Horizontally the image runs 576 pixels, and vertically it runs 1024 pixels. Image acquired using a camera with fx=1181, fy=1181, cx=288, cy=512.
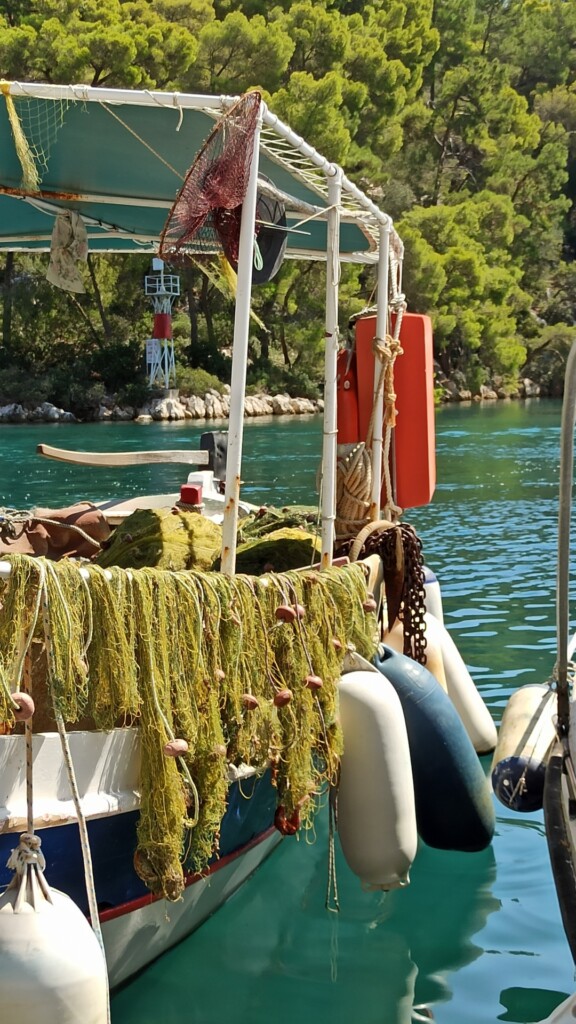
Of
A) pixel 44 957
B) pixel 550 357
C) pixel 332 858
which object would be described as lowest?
pixel 332 858

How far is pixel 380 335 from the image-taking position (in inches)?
270

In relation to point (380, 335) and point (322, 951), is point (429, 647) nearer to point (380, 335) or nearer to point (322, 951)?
point (380, 335)

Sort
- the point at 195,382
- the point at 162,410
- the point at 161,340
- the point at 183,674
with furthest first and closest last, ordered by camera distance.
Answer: the point at 195,382, the point at 161,340, the point at 162,410, the point at 183,674

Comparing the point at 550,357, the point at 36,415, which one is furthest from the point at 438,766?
the point at 550,357

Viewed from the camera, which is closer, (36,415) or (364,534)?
(364,534)

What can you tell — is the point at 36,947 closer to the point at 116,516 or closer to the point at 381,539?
the point at 381,539

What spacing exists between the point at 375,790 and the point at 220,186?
2.66m

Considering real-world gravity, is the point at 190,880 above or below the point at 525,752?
below

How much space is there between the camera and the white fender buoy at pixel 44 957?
352 cm

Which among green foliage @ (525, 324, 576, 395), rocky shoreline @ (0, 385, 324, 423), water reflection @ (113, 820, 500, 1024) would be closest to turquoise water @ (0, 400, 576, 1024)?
water reflection @ (113, 820, 500, 1024)

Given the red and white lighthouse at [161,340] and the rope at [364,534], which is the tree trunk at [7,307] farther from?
the rope at [364,534]

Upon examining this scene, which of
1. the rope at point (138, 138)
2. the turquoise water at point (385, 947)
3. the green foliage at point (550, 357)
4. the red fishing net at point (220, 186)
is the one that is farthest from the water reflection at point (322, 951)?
the green foliage at point (550, 357)

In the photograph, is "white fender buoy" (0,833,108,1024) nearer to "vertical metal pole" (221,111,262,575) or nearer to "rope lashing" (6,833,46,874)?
"rope lashing" (6,833,46,874)

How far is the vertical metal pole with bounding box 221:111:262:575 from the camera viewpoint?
475 cm
